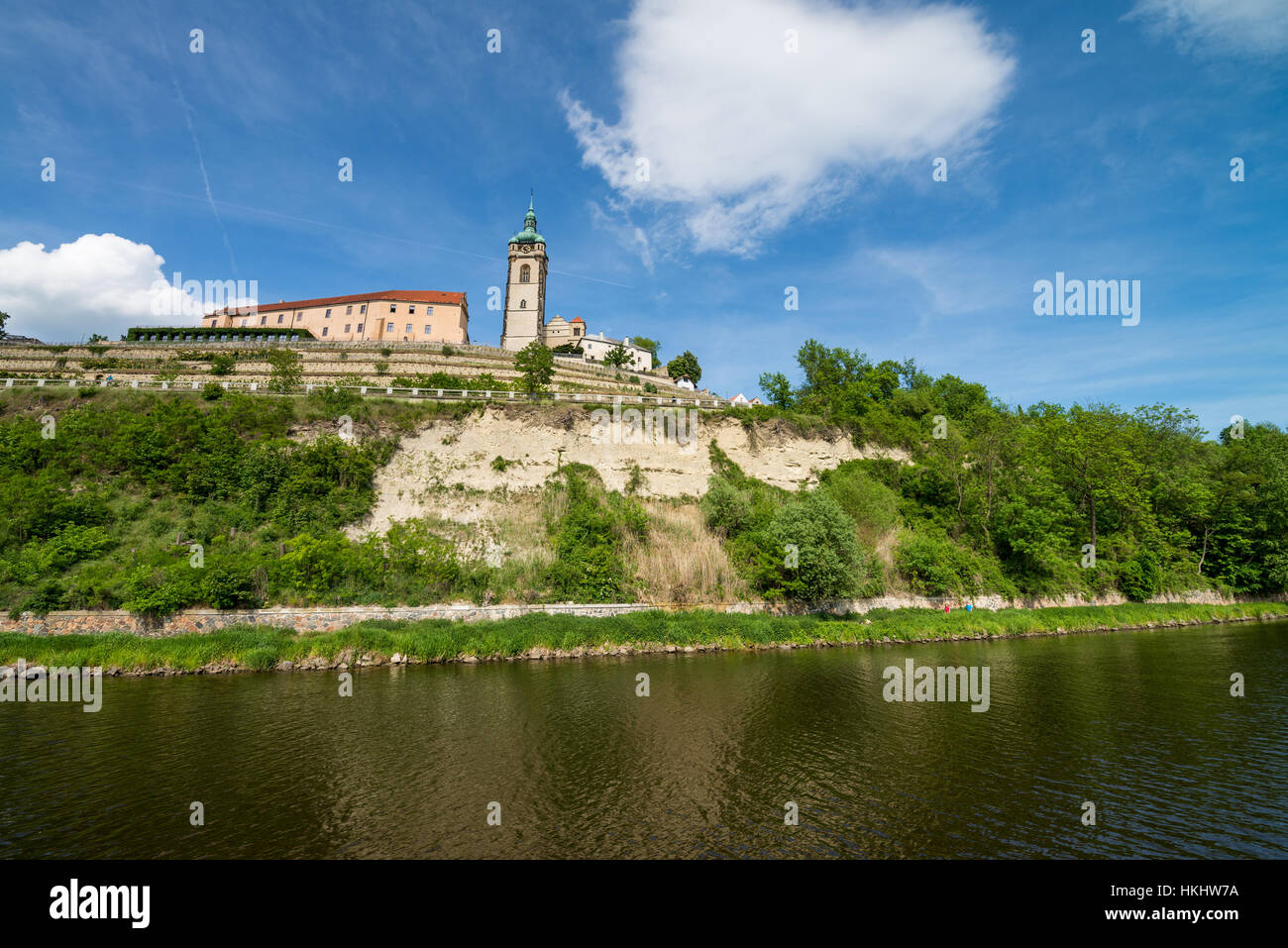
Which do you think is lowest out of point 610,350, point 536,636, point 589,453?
point 536,636

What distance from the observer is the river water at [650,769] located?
30.6 ft

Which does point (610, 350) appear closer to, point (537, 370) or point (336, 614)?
point (537, 370)

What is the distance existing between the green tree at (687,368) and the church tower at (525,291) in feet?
66.1

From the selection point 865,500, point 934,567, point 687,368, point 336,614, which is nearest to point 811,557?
point 934,567

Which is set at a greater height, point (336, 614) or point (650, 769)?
point (336, 614)

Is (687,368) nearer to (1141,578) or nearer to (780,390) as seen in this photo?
(780,390)

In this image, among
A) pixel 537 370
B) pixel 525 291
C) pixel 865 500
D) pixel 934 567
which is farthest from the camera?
pixel 525 291

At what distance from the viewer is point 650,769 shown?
12.3 metres

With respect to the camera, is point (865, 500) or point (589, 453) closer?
point (865, 500)

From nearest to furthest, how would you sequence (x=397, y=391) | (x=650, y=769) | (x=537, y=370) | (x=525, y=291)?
(x=650, y=769) < (x=397, y=391) < (x=537, y=370) < (x=525, y=291)

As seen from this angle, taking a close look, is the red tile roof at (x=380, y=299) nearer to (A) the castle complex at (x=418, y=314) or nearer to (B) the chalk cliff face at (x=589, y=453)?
(A) the castle complex at (x=418, y=314)

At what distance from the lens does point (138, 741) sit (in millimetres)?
13961

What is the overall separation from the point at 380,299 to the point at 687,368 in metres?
43.7
